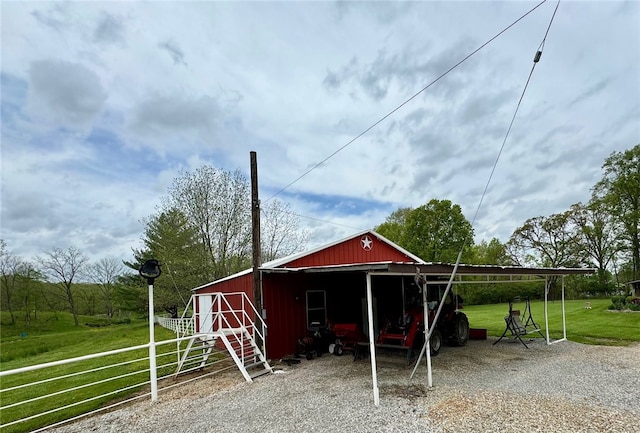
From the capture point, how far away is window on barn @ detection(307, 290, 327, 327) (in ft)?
35.1

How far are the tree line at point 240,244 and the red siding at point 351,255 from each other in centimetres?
419

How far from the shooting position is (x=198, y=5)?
816cm

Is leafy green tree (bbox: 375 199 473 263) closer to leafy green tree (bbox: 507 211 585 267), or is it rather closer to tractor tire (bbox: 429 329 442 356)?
leafy green tree (bbox: 507 211 585 267)

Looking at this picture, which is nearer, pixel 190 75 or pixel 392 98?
pixel 392 98

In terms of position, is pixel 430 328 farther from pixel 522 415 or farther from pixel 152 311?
pixel 152 311

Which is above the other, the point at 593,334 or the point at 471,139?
the point at 471,139

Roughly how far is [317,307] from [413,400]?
5631 millimetres

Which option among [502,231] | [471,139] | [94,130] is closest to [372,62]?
[471,139]

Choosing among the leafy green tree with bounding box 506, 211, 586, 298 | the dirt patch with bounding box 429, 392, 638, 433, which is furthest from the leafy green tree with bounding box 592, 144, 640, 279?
the dirt patch with bounding box 429, 392, 638, 433

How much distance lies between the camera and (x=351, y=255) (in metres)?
12.0

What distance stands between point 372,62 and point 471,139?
3233 mm

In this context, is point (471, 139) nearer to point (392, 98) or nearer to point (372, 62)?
point (392, 98)

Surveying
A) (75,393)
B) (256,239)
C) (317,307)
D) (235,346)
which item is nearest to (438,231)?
(317,307)

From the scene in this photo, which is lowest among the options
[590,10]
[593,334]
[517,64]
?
[593,334]
